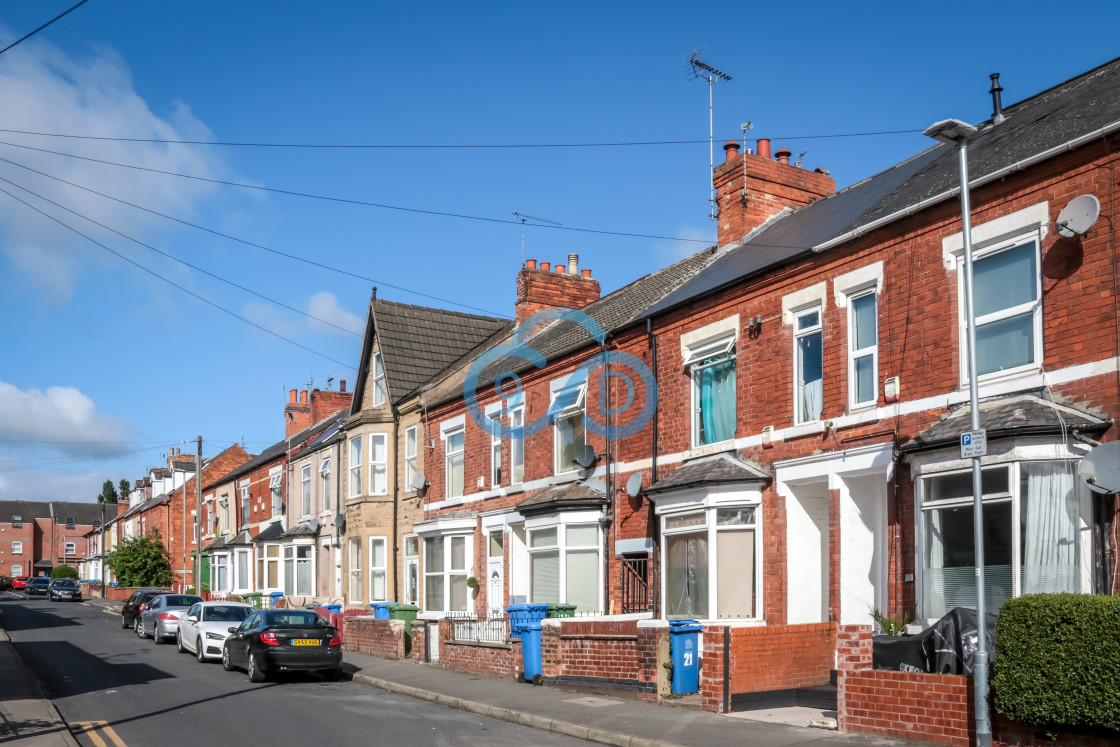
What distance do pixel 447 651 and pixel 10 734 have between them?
981 cm

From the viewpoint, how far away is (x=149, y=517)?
76.8 m

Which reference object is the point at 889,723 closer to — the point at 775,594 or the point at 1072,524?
the point at 1072,524

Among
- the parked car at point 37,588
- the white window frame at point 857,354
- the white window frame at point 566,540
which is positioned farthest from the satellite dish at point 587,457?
the parked car at point 37,588

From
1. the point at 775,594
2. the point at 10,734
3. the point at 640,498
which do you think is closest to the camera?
the point at 10,734

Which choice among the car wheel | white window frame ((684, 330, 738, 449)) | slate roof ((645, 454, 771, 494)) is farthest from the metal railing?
white window frame ((684, 330, 738, 449))

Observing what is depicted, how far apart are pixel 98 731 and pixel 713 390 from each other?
11.0 m

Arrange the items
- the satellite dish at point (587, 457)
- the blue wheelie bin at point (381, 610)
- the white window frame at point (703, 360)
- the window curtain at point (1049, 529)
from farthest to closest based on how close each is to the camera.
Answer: the blue wheelie bin at point (381, 610) → the satellite dish at point (587, 457) → the white window frame at point (703, 360) → the window curtain at point (1049, 529)

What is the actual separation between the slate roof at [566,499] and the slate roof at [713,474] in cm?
261

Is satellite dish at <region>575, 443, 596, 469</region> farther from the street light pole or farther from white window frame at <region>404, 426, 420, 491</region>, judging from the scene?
the street light pole

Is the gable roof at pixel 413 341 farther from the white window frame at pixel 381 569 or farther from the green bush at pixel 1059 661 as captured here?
the green bush at pixel 1059 661

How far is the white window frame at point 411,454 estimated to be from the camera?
1196 inches

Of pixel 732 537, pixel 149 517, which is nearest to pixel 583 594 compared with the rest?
pixel 732 537

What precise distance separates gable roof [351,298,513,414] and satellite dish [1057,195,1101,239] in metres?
21.0

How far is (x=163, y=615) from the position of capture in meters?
30.9
